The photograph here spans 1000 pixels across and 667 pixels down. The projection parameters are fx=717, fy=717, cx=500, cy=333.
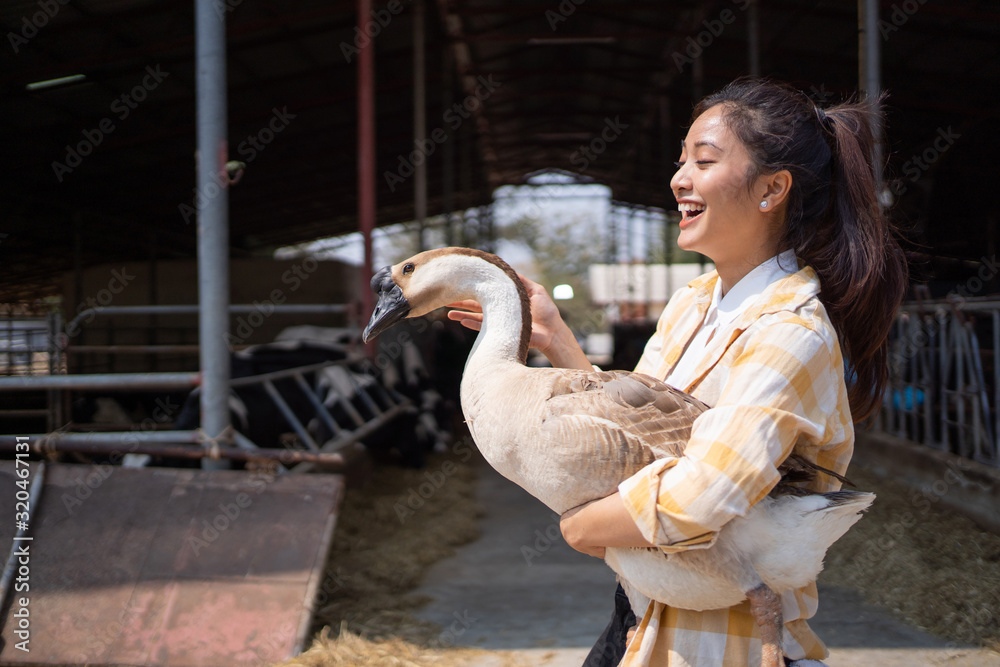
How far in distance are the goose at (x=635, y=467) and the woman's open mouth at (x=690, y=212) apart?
0.28 metres

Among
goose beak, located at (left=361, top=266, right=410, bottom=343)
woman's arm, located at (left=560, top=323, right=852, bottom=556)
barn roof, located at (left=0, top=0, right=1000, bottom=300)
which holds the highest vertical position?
barn roof, located at (left=0, top=0, right=1000, bottom=300)

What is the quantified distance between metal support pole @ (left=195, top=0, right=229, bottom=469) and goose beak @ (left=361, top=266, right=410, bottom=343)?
2095 mm

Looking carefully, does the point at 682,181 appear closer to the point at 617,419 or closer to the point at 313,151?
the point at 617,419

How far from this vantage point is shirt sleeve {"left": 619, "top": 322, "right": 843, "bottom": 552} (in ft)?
3.13

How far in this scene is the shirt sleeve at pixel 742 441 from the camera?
95 centimetres

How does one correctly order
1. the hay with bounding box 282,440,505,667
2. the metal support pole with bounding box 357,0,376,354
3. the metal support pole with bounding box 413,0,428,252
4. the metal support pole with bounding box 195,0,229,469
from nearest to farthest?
1. the hay with bounding box 282,440,505,667
2. the metal support pole with bounding box 195,0,229,469
3. the metal support pole with bounding box 357,0,376,354
4. the metal support pole with bounding box 413,0,428,252

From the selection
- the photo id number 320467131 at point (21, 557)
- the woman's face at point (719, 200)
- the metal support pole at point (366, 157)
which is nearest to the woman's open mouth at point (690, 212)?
the woman's face at point (719, 200)

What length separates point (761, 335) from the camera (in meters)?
1.02

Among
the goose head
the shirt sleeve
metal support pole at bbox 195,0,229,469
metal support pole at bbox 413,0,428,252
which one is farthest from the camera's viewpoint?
metal support pole at bbox 413,0,428,252

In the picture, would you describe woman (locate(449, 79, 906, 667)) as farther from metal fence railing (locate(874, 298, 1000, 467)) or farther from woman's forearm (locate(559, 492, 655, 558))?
metal fence railing (locate(874, 298, 1000, 467))

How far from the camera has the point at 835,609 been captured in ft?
11.3

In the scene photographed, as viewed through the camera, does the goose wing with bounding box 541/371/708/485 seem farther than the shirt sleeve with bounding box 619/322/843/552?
Yes

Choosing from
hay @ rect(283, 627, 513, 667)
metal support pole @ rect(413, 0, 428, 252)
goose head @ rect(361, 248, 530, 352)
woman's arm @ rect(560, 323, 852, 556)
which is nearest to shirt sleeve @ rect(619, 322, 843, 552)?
woman's arm @ rect(560, 323, 852, 556)

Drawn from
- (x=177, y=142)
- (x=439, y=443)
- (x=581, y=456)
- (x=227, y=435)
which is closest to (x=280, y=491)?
(x=227, y=435)
